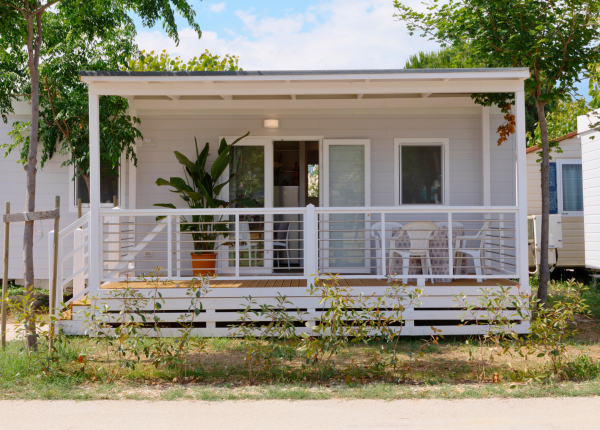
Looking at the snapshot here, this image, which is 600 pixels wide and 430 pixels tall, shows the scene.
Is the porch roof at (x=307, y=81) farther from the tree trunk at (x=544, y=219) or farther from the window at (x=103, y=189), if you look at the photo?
the window at (x=103, y=189)

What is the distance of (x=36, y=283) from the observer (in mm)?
9016

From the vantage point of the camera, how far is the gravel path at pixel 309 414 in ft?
12.6

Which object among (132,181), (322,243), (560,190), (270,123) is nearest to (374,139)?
(270,123)

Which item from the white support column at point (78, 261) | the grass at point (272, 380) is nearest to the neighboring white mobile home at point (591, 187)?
the grass at point (272, 380)

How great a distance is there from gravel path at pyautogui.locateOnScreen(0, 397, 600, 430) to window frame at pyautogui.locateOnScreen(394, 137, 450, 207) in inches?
174

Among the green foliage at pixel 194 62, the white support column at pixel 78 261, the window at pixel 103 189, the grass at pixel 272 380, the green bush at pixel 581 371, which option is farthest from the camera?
the green foliage at pixel 194 62

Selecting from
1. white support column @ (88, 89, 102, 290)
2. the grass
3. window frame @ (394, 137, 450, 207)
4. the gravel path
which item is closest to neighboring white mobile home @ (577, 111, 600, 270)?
window frame @ (394, 137, 450, 207)

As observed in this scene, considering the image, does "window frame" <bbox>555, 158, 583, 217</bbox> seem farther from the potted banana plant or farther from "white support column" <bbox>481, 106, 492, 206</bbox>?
the potted banana plant

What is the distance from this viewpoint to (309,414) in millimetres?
4066

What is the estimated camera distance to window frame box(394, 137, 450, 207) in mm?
8375

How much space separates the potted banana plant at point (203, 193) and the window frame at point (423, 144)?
2.25 metres

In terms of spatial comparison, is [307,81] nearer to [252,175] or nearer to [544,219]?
[252,175]

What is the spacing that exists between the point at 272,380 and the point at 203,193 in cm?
372

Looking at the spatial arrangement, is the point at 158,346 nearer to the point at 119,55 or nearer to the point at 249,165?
the point at 249,165
